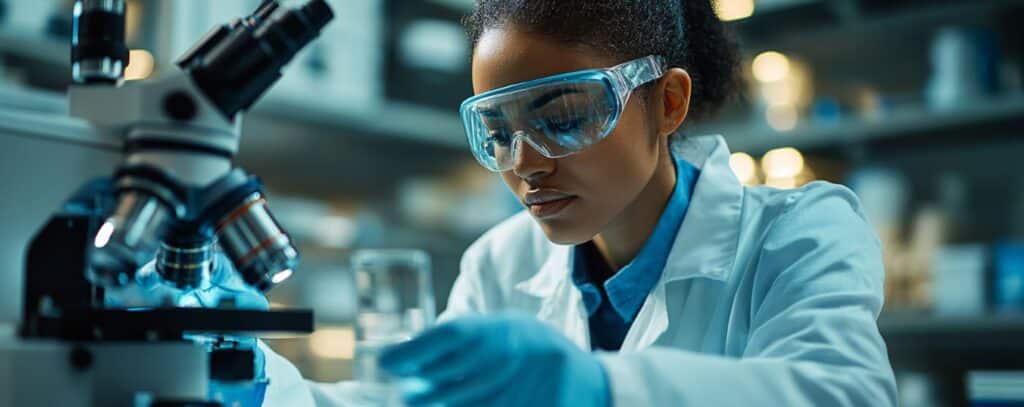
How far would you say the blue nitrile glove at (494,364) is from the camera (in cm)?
73

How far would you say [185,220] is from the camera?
807mm

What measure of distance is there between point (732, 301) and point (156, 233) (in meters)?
0.84

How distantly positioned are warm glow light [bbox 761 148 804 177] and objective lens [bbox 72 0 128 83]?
264 centimetres

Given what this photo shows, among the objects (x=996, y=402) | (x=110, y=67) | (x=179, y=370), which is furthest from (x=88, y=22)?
(x=996, y=402)

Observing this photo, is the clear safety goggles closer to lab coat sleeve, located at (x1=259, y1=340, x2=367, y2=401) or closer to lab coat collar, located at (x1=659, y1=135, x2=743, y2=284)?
lab coat collar, located at (x1=659, y1=135, x2=743, y2=284)

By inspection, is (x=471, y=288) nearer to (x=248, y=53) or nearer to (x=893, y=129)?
(x=248, y=53)

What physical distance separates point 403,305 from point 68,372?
0.69 meters

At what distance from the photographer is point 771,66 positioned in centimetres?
Answer: 340

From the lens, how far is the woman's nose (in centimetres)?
124

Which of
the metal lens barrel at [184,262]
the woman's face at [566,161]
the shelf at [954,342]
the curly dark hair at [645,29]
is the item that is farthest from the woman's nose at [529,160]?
the shelf at [954,342]

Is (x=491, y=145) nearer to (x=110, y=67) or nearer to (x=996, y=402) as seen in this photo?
(x=110, y=67)

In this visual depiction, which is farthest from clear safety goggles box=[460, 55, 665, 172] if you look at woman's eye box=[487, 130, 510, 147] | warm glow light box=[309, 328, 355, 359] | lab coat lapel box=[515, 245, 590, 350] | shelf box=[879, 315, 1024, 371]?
warm glow light box=[309, 328, 355, 359]

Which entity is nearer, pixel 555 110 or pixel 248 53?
pixel 248 53

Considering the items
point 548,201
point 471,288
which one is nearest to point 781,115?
point 471,288
